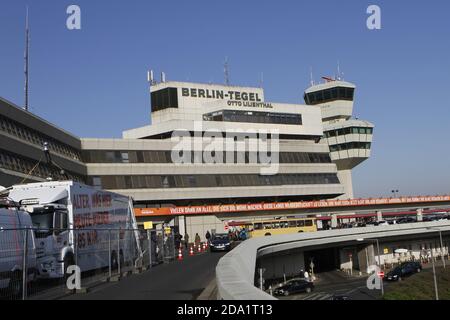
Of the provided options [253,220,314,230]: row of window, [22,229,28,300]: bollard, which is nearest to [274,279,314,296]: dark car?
[253,220,314,230]: row of window

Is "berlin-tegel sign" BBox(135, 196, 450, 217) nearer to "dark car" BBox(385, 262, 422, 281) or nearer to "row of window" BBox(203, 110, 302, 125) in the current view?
"row of window" BBox(203, 110, 302, 125)

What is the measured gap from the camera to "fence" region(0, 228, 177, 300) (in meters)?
12.6

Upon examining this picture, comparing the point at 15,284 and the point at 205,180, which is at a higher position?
the point at 205,180

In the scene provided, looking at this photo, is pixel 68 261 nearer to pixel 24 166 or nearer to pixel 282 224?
pixel 24 166

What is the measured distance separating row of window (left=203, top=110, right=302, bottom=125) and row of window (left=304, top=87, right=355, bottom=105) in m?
14.4

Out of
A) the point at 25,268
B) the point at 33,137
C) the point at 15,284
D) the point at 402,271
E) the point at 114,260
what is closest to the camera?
the point at 15,284

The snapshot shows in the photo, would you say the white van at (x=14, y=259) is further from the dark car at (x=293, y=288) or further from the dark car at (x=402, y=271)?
the dark car at (x=402, y=271)

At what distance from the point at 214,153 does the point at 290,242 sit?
31.4 metres

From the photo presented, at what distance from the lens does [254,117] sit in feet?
268

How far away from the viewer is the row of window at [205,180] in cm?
6738

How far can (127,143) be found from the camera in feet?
230

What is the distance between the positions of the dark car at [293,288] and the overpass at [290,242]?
110 inches

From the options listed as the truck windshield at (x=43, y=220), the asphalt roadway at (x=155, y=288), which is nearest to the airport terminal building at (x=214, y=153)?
the truck windshield at (x=43, y=220)

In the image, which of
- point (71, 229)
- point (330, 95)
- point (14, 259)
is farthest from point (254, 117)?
point (14, 259)
